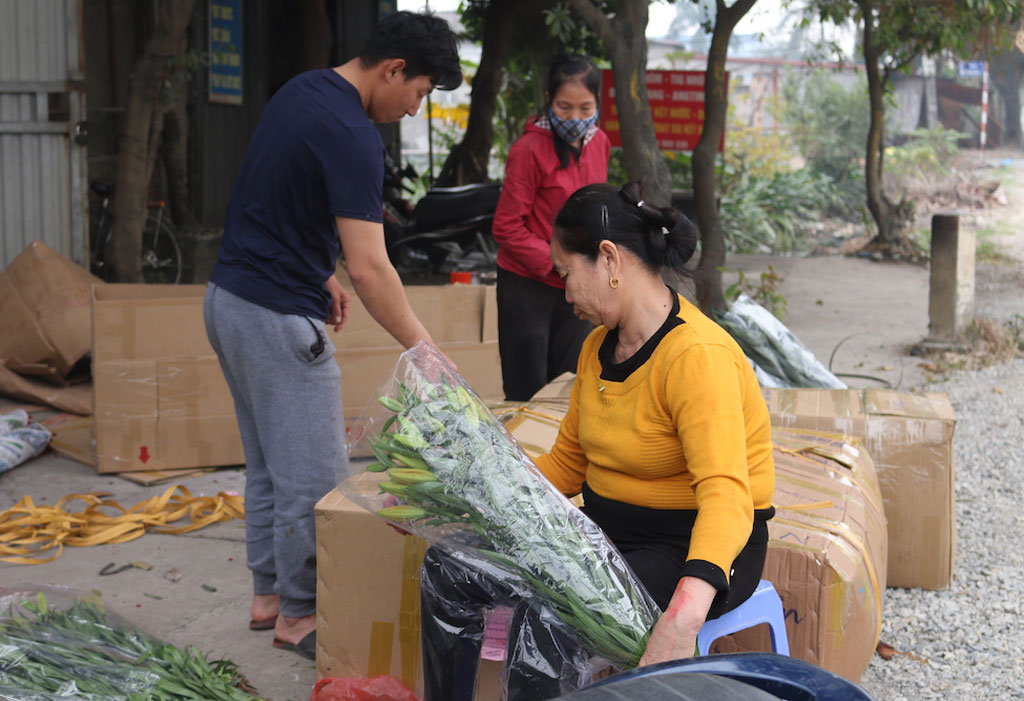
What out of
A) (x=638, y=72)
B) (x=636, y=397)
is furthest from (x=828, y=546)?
(x=638, y=72)

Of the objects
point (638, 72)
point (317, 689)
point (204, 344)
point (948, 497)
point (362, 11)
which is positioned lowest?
point (317, 689)

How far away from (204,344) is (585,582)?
3203 millimetres

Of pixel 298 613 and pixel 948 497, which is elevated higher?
pixel 948 497

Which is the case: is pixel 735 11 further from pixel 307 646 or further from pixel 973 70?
pixel 973 70

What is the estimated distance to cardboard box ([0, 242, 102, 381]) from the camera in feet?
17.9

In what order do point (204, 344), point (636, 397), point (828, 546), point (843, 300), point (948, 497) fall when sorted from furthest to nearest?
point (843, 300)
point (204, 344)
point (948, 497)
point (828, 546)
point (636, 397)

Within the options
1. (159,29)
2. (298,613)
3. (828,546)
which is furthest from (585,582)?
(159,29)

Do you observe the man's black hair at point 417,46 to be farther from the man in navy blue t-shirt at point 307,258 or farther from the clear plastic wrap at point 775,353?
the clear plastic wrap at point 775,353

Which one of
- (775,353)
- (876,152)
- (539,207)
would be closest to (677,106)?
(876,152)

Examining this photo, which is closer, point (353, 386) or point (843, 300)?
point (353, 386)

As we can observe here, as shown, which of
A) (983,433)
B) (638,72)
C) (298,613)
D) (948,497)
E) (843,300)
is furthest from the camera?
(843,300)

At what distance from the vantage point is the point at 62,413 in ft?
17.7

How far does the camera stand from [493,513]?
76.8 inches

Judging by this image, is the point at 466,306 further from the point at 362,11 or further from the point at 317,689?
the point at 362,11
